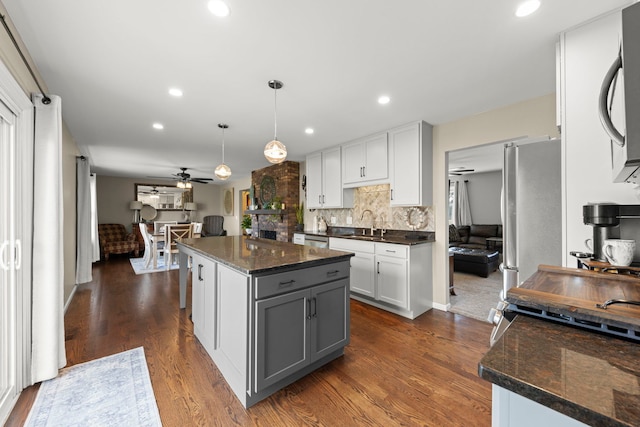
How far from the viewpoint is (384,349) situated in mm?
2406

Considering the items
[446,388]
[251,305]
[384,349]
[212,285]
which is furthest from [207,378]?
[446,388]

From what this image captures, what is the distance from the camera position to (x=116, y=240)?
23.6 feet

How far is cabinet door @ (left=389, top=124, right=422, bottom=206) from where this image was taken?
3365 mm

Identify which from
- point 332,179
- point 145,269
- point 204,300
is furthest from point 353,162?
point 145,269

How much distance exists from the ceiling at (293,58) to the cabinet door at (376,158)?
0.31 meters

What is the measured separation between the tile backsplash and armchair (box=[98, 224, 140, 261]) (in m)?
5.65

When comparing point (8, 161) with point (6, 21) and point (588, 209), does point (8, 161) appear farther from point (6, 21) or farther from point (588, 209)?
point (588, 209)

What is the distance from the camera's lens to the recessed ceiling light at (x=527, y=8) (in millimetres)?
1494

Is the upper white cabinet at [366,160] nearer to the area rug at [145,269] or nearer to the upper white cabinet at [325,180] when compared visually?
the upper white cabinet at [325,180]

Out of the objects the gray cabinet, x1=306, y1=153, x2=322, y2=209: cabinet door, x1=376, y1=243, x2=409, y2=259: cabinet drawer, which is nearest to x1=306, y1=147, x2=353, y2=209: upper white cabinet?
x1=306, y1=153, x2=322, y2=209: cabinet door

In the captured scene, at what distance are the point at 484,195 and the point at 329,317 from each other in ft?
23.9

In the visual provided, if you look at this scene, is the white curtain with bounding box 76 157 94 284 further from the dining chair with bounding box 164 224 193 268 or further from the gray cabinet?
the gray cabinet

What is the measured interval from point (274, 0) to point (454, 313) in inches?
140

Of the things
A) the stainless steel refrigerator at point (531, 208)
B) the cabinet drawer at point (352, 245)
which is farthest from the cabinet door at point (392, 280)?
the stainless steel refrigerator at point (531, 208)
